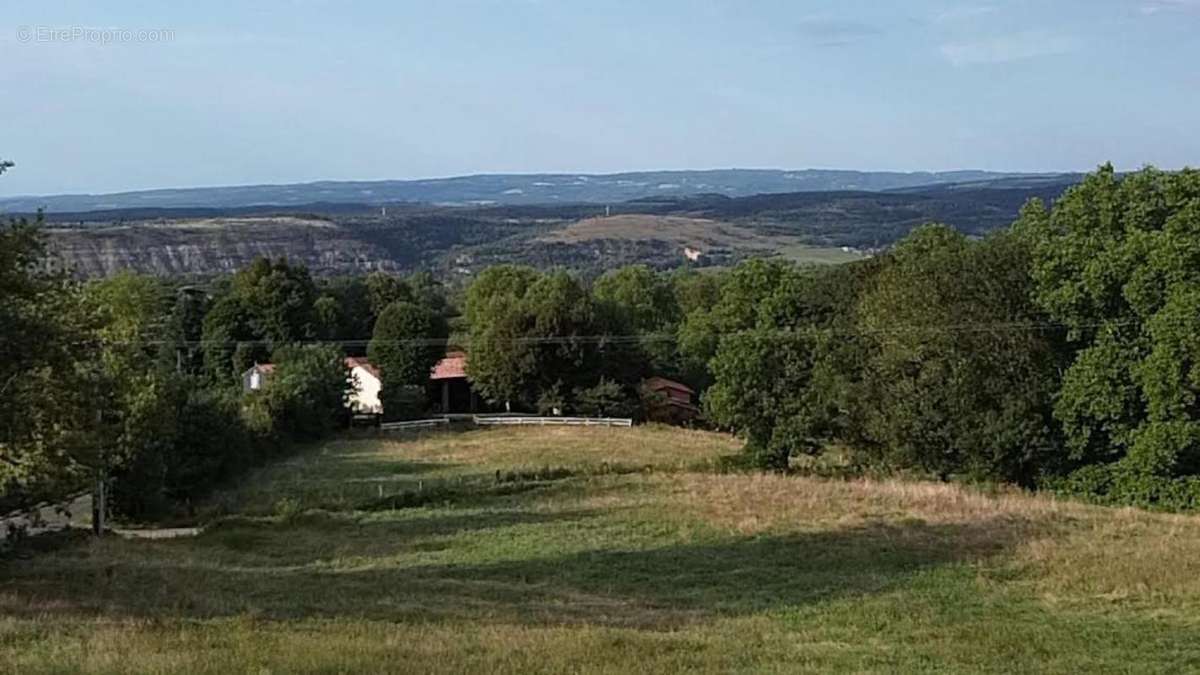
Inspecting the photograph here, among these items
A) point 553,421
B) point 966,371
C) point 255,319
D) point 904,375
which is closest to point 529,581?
point 966,371

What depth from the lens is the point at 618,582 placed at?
23.2 meters

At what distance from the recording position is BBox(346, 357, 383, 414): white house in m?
65.8

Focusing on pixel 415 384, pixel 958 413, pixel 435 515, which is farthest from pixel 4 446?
pixel 415 384

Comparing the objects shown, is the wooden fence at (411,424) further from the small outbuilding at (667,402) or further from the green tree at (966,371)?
the green tree at (966,371)

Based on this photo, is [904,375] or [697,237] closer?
[904,375]

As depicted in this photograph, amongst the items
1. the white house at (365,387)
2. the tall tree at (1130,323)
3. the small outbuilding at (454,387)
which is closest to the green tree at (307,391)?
the white house at (365,387)

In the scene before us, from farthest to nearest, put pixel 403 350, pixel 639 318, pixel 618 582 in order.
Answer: pixel 639 318
pixel 403 350
pixel 618 582

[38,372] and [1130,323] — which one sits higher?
[38,372]

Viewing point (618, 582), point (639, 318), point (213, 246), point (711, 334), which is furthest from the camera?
point (213, 246)

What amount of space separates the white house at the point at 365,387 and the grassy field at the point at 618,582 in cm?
2267

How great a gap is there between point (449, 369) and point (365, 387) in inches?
264

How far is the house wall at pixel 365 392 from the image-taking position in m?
66.1

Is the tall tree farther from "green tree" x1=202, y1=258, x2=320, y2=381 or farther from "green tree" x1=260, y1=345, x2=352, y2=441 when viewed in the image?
"green tree" x1=202, y1=258, x2=320, y2=381

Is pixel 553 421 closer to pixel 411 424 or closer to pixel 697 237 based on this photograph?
pixel 411 424
